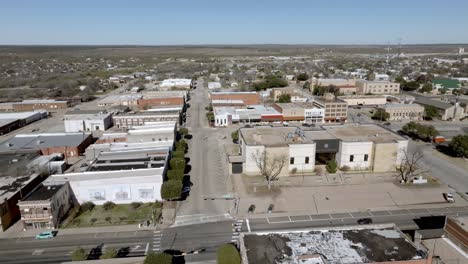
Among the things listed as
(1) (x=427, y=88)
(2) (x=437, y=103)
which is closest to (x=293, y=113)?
(2) (x=437, y=103)

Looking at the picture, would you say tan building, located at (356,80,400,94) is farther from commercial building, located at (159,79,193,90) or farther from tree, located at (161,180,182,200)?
tree, located at (161,180,182,200)

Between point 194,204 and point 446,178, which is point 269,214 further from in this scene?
point 446,178

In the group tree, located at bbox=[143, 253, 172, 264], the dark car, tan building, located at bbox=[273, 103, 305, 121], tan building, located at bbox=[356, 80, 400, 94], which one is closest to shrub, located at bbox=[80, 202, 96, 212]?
tree, located at bbox=[143, 253, 172, 264]

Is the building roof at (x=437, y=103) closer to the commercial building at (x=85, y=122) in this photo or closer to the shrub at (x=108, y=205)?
the shrub at (x=108, y=205)

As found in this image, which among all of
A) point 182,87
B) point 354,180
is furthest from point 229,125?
point 182,87

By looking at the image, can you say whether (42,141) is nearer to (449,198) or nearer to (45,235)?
(45,235)

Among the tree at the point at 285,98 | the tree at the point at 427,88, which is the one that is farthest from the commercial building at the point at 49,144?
the tree at the point at 427,88
